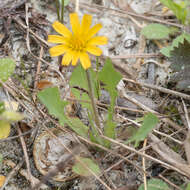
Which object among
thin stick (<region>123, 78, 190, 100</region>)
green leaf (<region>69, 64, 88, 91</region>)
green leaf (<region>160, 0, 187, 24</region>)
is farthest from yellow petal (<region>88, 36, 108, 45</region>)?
green leaf (<region>160, 0, 187, 24</region>)

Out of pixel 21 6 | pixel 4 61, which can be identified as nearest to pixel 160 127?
pixel 4 61

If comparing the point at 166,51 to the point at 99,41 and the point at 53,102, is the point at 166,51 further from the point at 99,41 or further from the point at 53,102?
the point at 53,102

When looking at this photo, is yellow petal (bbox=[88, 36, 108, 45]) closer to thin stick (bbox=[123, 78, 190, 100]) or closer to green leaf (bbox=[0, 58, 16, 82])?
green leaf (bbox=[0, 58, 16, 82])

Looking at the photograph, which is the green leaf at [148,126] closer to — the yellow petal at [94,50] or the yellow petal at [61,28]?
the yellow petal at [94,50]

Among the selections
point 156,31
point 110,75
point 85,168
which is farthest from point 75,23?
point 156,31

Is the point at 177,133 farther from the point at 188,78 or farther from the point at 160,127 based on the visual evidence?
the point at 188,78
